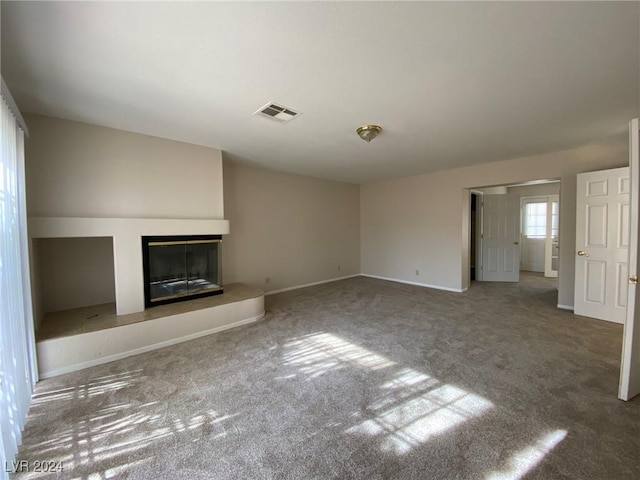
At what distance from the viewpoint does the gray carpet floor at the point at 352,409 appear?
141cm

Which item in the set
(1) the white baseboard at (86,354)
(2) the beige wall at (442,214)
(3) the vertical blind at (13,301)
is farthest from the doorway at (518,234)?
(3) the vertical blind at (13,301)

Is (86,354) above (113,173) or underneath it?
underneath

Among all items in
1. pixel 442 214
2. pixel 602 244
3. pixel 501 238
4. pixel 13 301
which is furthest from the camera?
pixel 501 238

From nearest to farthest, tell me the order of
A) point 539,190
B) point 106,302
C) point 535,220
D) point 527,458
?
point 527,458 < point 106,302 < point 539,190 < point 535,220

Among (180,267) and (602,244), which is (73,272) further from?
(602,244)

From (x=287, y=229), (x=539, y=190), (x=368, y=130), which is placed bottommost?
(x=287, y=229)

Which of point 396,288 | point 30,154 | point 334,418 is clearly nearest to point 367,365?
point 334,418

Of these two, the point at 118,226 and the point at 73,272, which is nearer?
the point at 118,226

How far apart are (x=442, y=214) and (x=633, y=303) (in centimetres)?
351

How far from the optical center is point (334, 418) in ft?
5.74

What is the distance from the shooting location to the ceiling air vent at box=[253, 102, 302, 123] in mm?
2373

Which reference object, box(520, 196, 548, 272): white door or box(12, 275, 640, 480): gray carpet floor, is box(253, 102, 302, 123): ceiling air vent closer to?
box(12, 275, 640, 480): gray carpet floor

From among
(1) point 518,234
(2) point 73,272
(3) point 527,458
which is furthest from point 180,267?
(1) point 518,234

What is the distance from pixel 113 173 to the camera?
2.96 metres
